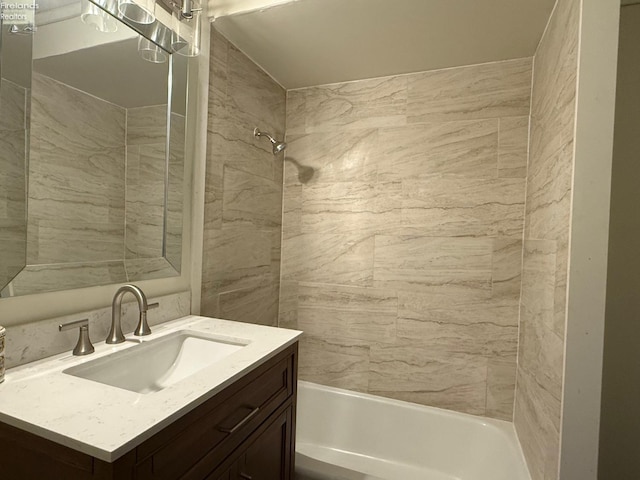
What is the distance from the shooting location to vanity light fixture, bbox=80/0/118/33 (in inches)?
42.4

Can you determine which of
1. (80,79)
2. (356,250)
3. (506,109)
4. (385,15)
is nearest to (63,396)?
(80,79)

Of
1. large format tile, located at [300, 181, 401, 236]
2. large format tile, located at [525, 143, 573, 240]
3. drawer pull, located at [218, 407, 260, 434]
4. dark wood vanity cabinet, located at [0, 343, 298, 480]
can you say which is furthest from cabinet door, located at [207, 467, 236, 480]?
large format tile, located at [300, 181, 401, 236]

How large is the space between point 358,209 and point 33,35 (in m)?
1.56

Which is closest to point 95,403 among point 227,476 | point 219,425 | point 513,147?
point 219,425

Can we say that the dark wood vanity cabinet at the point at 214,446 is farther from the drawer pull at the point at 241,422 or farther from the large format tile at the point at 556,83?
the large format tile at the point at 556,83

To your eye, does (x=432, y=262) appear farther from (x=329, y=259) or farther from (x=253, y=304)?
(x=253, y=304)

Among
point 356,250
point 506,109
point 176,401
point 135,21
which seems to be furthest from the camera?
point 356,250

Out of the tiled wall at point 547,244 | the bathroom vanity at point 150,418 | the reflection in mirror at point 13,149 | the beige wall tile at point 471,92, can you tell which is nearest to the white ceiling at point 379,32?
the beige wall tile at point 471,92

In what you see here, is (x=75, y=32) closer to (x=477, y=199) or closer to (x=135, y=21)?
(x=135, y=21)

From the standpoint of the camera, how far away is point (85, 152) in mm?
1085

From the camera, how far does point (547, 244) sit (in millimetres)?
1294

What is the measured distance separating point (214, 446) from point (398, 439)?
1.40 metres

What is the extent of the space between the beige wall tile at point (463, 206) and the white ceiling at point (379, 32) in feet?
2.10

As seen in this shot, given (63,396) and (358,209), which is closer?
(63,396)
